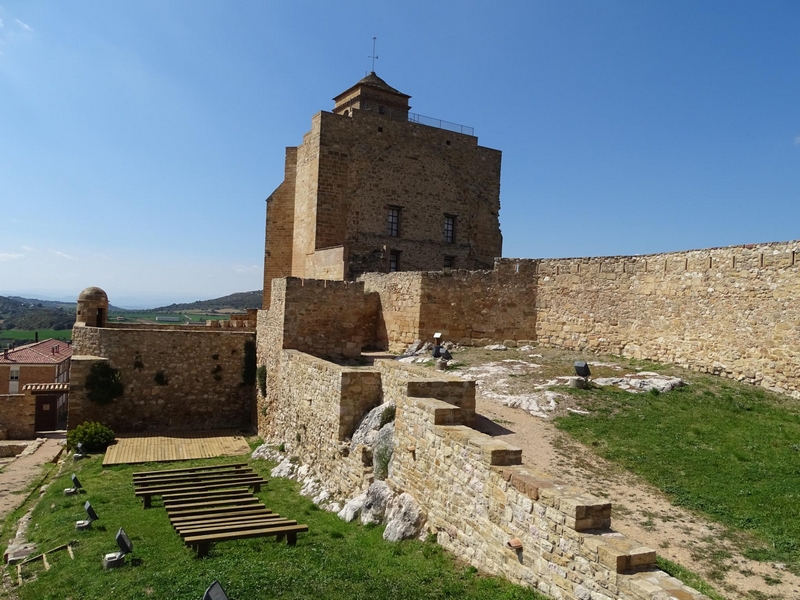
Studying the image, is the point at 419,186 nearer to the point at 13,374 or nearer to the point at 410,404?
the point at 410,404

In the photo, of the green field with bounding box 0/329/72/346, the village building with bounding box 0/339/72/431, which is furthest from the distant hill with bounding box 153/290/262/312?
the village building with bounding box 0/339/72/431

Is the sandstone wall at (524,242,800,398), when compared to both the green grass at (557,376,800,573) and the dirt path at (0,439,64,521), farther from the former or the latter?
the dirt path at (0,439,64,521)

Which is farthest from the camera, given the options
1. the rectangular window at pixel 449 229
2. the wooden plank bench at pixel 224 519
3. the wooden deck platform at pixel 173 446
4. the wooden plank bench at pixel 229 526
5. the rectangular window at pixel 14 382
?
the rectangular window at pixel 14 382

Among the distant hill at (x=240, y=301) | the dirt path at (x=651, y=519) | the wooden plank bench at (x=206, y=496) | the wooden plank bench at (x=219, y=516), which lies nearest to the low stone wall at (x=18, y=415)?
the wooden plank bench at (x=206, y=496)

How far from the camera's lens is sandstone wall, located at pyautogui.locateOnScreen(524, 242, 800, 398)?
12109 mm

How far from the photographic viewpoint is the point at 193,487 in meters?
11.6

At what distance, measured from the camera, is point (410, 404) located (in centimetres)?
902

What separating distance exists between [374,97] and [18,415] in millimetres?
22068

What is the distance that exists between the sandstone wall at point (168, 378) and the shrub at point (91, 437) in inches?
45.3

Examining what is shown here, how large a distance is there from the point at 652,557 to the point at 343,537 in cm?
484

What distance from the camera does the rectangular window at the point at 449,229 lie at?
27406 mm

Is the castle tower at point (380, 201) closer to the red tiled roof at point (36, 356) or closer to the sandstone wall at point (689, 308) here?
the sandstone wall at point (689, 308)

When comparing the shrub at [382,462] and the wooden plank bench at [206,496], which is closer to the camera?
the shrub at [382,462]

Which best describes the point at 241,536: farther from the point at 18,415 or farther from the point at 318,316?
the point at 18,415
